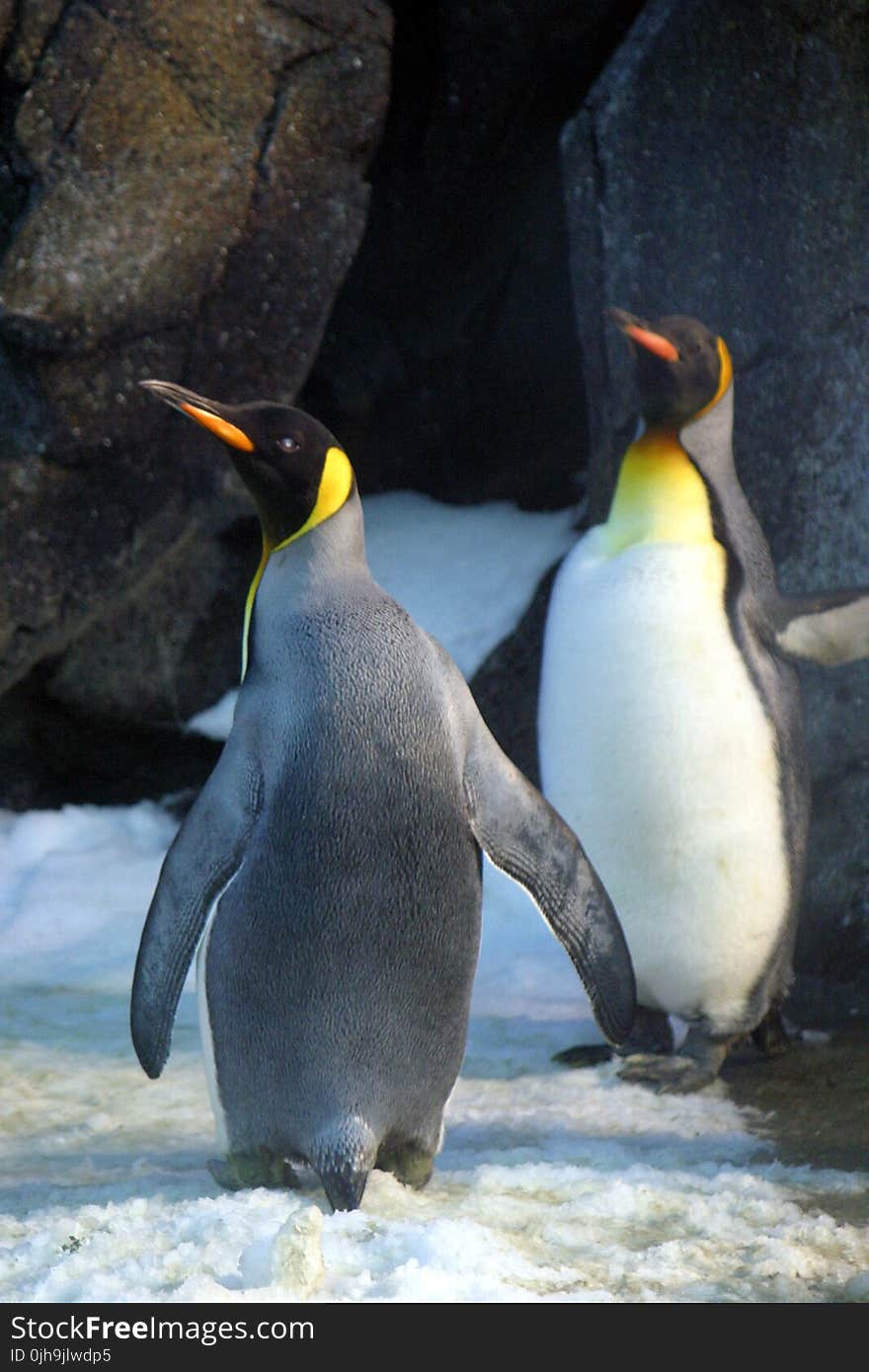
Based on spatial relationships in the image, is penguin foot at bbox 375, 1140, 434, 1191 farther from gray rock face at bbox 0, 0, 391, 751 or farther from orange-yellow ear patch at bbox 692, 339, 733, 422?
gray rock face at bbox 0, 0, 391, 751

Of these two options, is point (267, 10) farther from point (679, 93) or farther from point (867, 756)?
point (867, 756)

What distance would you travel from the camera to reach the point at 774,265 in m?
3.89

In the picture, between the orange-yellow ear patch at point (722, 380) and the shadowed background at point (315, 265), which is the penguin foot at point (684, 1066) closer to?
the shadowed background at point (315, 265)

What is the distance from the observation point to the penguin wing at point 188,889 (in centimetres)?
237

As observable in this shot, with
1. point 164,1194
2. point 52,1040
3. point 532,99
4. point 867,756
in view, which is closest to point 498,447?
point 532,99

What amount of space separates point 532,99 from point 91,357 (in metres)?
1.54

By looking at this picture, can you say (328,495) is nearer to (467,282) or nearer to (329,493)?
(329,493)

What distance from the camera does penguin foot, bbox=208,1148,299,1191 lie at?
2412mm

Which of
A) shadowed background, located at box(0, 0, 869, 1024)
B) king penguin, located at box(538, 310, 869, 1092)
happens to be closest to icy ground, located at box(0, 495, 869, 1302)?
king penguin, located at box(538, 310, 869, 1092)

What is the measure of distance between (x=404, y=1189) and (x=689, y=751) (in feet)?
3.62

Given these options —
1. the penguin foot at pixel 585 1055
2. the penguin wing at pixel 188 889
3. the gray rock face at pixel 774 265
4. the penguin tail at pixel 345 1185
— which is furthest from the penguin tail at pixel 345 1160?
the gray rock face at pixel 774 265

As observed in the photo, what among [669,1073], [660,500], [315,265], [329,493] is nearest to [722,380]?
[660,500]

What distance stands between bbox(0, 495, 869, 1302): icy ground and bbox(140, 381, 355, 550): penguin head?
0.93 m

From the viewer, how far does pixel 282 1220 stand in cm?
210
